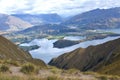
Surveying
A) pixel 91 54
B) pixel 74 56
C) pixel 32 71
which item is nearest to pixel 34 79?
pixel 32 71

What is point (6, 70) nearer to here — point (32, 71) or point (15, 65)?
point (32, 71)

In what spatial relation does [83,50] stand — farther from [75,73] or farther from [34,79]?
[34,79]

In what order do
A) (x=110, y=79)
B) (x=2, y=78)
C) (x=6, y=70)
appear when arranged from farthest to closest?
(x=110, y=79) → (x=6, y=70) → (x=2, y=78)

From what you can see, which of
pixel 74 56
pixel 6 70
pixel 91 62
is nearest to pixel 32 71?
pixel 6 70

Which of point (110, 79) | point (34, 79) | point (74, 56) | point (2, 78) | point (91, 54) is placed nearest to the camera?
point (2, 78)

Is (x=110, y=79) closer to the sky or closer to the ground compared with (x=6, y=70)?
closer to the ground

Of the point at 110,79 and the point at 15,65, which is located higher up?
the point at 15,65

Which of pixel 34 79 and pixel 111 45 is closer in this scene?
pixel 34 79

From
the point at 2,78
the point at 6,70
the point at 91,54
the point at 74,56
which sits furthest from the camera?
the point at 74,56

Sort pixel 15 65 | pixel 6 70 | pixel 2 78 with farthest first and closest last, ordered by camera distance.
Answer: pixel 15 65 < pixel 6 70 < pixel 2 78
